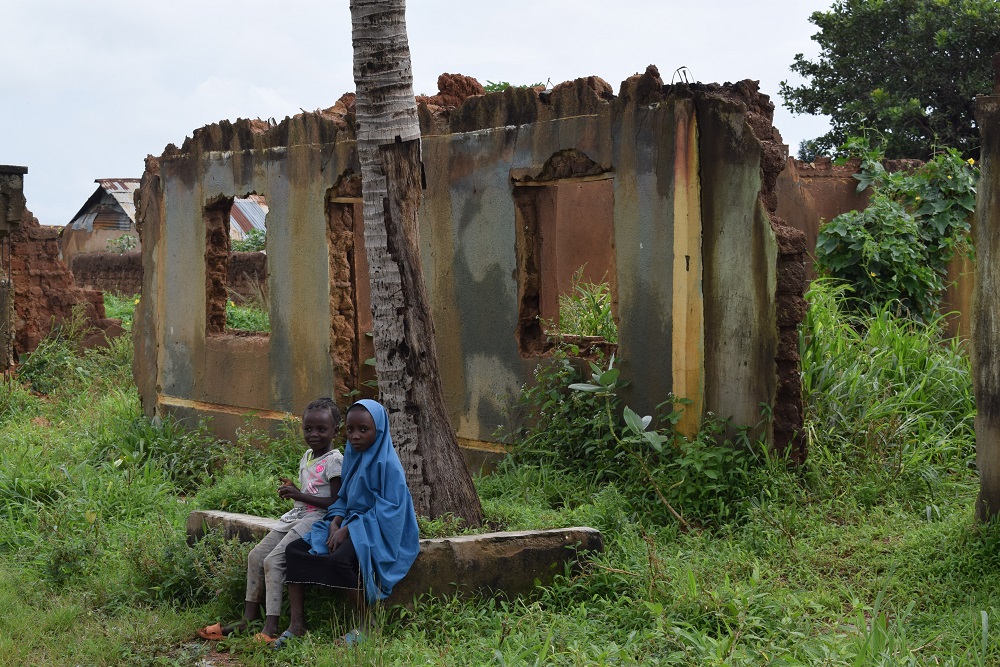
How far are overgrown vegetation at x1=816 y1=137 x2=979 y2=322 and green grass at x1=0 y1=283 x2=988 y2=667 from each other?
47.9 inches

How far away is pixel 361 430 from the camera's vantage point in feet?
15.6

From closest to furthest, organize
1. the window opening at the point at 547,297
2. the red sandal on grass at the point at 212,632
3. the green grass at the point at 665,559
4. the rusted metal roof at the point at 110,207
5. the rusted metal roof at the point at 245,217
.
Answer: the green grass at the point at 665,559 < the red sandal on grass at the point at 212,632 < the window opening at the point at 547,297 < the rusted metal roof at the point at 245,217 < the rusted metal roof at the point at 110,207

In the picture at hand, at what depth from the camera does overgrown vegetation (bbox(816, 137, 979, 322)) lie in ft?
30.1

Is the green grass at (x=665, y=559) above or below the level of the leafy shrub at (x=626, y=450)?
below

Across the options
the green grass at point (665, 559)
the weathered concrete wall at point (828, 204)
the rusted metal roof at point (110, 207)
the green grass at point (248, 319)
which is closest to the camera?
the green grass at point (665, 559)

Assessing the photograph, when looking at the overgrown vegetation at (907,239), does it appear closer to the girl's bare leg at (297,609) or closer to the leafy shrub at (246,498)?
the leafy shrub at (246,498)

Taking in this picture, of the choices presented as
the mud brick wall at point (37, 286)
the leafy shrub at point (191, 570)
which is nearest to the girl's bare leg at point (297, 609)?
the leafy shrub at point (191, 570)

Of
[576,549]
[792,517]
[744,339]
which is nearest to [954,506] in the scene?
[792,517]

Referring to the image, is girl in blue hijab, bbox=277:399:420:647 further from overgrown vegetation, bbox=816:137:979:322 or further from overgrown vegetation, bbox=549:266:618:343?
overgrown vegetation, bbox=816:137:979:322

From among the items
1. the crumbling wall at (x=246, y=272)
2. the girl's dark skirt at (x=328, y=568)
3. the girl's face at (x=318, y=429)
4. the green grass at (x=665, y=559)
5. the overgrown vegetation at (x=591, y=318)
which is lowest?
the green grass at (x=665, y=559)

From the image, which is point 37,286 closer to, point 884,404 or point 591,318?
point 591,318

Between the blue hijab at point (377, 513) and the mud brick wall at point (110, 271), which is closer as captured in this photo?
the blue hijab at point (377, 513)

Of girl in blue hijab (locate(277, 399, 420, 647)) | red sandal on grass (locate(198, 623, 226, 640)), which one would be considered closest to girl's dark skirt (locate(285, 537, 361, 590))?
girl in blue hijab (locate(277, 399, 420, 647))

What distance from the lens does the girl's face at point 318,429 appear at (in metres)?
5.02
